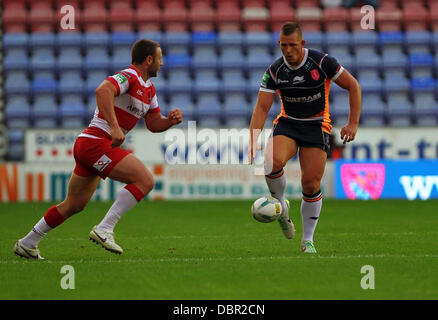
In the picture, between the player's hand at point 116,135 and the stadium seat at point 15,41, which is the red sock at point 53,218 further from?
the stadium seat at point 15,41

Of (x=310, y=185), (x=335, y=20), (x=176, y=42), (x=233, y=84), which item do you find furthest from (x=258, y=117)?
(x=335, y=20)

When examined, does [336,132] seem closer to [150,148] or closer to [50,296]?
[150,148]

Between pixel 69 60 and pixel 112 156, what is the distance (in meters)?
13.5

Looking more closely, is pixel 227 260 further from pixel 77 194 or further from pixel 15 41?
pixel 15 41

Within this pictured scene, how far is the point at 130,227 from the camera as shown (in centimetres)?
998

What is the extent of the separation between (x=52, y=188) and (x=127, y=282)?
10.7 meters

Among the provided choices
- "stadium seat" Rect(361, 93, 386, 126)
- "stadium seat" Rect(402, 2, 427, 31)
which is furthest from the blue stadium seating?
"stadium seat" Rect(402, 2, 427, 31)

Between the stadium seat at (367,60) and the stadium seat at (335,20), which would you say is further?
the stadium seat at (335,20)

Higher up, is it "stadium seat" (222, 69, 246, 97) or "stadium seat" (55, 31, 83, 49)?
"stadium seat" (55, 31, 83, 49)

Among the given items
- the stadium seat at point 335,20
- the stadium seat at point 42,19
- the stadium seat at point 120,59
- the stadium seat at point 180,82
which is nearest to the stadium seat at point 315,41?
the stadium seat at point 335,20

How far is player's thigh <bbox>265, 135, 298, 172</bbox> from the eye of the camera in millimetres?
6898

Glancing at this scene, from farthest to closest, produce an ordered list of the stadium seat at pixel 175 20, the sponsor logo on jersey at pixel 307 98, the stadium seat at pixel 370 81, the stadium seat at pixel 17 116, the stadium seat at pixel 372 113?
the stadium seat at pixel 175 20 < the stadium seat at pixel 370 81 < the stadium seat at pixel 372 113 < the stadium seat at pixel 17 116 < the sponsor logo on jersey at pixel 307 98

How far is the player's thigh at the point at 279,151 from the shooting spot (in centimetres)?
690

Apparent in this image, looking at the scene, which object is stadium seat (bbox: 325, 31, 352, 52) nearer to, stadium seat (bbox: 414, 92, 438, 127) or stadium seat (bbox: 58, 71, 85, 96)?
stadium seat (bbox: 414, 92, 438, 127)
